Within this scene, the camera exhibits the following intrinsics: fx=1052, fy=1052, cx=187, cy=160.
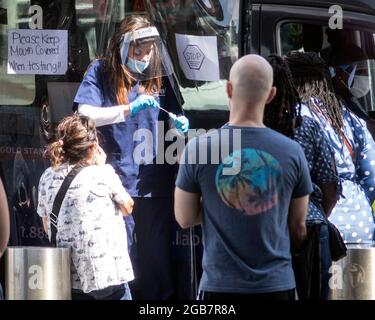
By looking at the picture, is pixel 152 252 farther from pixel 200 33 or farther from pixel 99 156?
pixel 200 33

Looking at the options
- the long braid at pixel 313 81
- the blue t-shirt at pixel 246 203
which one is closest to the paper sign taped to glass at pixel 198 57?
the long braid at pixel 313 81

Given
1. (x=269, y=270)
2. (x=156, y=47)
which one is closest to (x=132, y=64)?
(x=156, y=47)

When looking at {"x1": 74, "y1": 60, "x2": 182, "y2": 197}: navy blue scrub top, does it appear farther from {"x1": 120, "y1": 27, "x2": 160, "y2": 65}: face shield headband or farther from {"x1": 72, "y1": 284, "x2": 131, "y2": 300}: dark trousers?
{"x1": 72, "y1": 284, "x2": 131, "y2": 300}: dark trousers

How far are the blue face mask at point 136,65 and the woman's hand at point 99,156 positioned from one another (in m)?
0.48

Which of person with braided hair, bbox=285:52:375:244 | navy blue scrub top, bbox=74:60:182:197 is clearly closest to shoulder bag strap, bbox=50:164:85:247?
navy blue scrub top, bbox=74:60:182:197

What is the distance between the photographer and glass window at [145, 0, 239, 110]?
19.1ft

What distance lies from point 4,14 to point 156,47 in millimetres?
865

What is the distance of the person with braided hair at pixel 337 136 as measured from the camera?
551 cm

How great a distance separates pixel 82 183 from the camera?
18.4ft

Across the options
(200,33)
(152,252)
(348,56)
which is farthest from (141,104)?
(348,56)

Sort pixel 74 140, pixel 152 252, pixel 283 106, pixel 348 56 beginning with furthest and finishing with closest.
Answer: pixel 348 56
pixel 152 252
pixel 74 140
pixel 283 106

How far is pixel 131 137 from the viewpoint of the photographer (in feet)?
19.2

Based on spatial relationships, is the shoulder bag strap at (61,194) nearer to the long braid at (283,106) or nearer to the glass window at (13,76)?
the glass window at (13,76)

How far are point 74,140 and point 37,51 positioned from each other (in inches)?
22.0
